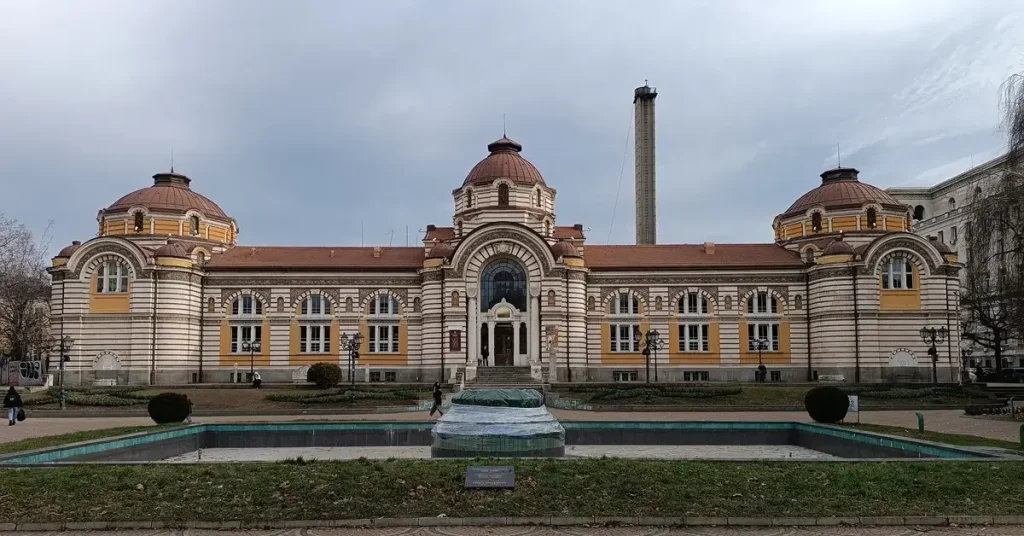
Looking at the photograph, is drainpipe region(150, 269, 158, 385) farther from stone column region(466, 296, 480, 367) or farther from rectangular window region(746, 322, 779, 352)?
rectangular window region(746, 322, 779, 352)

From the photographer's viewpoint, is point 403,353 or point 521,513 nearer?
point 521,513

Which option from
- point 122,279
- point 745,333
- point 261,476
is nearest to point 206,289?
point 122,279

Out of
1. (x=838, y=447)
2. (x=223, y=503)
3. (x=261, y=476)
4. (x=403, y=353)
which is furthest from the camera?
(x=403, y=353)

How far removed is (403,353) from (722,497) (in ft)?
138

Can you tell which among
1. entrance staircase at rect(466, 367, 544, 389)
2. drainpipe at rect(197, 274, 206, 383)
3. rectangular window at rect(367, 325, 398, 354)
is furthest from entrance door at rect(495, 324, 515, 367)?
drainpipe at rect(197, 274, 206, 383)

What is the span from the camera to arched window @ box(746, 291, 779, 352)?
2165 inches

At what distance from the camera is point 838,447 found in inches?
915

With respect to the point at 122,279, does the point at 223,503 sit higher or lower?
lower

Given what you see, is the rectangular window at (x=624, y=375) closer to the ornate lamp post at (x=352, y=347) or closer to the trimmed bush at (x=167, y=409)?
the ornate lamp post at (x=352, y=347)

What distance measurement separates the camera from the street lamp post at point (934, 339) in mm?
46781

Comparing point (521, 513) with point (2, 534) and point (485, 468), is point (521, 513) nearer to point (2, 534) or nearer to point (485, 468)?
point (485, 468)

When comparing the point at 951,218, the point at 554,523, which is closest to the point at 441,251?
the point at 554,523

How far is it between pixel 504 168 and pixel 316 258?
13980 millimetres

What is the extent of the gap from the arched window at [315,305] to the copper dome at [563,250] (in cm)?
1512
